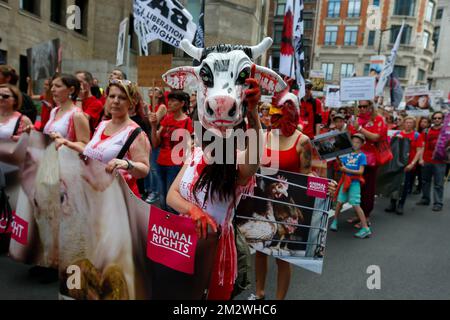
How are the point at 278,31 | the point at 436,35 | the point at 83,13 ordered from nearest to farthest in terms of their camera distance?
the point at 278,31 < the point at 83,13 < the point at 436,35

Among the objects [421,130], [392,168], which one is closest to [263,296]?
[392,168]

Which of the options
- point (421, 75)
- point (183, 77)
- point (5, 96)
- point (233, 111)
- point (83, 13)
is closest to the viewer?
point (233, 111)

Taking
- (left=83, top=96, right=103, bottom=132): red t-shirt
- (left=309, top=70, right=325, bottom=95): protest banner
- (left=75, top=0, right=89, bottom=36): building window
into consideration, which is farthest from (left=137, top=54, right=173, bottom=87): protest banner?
(left=75, top=0, right=89, bottom=36): building window

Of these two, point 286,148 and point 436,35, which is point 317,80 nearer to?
point 286,148

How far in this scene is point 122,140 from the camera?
2.72m

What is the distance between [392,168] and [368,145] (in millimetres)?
1805

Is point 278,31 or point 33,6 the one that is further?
point 33,6

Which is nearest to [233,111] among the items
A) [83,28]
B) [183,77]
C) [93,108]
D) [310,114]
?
[183,77]

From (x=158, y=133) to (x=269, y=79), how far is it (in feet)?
11.7

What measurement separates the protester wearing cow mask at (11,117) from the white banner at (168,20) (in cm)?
241

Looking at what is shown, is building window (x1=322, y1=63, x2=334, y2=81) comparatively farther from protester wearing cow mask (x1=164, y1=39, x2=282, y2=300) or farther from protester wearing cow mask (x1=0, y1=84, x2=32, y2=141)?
protester wearing cow mask (x1=164, y1=39, x2=282, y2=300)

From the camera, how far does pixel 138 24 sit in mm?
5496

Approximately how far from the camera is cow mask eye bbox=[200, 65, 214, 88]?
160cm
